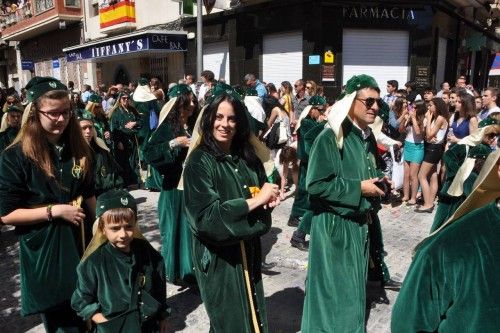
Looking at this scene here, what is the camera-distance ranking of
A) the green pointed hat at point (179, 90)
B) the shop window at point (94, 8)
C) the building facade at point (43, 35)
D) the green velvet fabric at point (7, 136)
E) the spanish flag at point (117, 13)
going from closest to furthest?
the green pointed hat at point (179, 90) → the green velvet fabric at point (7, 136) → the spanish flag at point (117, 13) → the shop window at point (94, 8) → the building facade at point (43, 35)

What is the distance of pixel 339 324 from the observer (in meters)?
3.18

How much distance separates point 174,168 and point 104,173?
126 centimetres

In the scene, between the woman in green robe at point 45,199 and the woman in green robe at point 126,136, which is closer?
the woman in green robe at point 45,199

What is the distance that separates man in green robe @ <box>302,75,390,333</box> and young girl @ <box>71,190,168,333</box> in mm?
1121

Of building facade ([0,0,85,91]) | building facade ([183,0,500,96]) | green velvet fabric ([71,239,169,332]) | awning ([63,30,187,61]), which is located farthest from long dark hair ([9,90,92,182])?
building facade ([0,0,85,91])

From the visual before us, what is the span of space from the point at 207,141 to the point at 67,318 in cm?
144

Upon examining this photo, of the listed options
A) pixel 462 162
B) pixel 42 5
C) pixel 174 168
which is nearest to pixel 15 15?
pixel 42 5

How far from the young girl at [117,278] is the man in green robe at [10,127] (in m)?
4.00

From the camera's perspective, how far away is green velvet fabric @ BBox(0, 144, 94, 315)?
2.61m

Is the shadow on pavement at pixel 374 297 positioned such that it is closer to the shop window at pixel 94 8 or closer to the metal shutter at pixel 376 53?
the metal shutter at pixel 376 53

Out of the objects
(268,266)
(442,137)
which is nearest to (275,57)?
(442,137)

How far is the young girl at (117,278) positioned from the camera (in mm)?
2686

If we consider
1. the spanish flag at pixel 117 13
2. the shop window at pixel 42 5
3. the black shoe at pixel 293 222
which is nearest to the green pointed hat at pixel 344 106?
the black shoe at pixel 293 222

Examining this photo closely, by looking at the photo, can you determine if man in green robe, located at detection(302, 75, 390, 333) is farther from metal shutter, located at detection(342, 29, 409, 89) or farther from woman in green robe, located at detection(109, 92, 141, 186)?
metal shutter, located at detection(342, 29, 409, 89)
